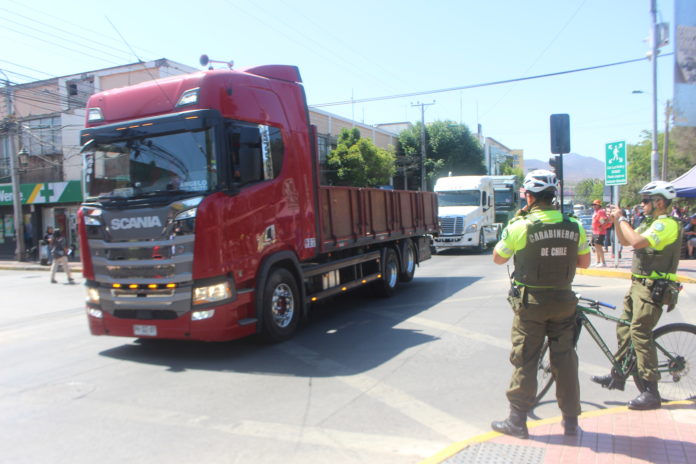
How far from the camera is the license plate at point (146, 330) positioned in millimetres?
6168

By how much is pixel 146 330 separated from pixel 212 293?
0.96m

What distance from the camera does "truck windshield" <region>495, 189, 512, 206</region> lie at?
27.4 metres

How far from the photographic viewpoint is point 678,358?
4555mm

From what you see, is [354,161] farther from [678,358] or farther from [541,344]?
[541,344]

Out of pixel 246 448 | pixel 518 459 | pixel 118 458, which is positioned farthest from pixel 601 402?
pixel 118 458

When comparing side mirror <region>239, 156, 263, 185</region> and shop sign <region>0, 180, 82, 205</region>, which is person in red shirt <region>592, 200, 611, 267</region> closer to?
side mirror <region>239, 156, 263, 185</region>

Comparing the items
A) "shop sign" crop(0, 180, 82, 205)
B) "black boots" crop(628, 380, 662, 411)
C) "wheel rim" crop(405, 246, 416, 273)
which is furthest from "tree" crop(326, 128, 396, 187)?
"black boots" crop(628, 380, 662, 411)

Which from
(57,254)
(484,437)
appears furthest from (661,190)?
(57,254)

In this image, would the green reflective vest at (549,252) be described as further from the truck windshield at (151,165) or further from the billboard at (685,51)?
the billboard at (685,51)

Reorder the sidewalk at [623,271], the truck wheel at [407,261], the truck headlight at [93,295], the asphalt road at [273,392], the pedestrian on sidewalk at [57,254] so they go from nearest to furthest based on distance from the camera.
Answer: the asphalt road at [273,392]
the truck headlight at [93,295]
the truck wheel at [407,261]
the sidewalk at [623,271]
the pedestrian on sidewalk at [57,254]

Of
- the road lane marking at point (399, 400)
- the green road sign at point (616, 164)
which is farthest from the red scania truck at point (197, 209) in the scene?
the green road sign at point (616, 164)

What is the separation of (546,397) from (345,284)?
4.70 m

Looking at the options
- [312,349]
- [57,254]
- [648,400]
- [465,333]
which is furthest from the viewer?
[57,254]

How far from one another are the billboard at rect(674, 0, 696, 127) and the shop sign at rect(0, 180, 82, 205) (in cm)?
2455
